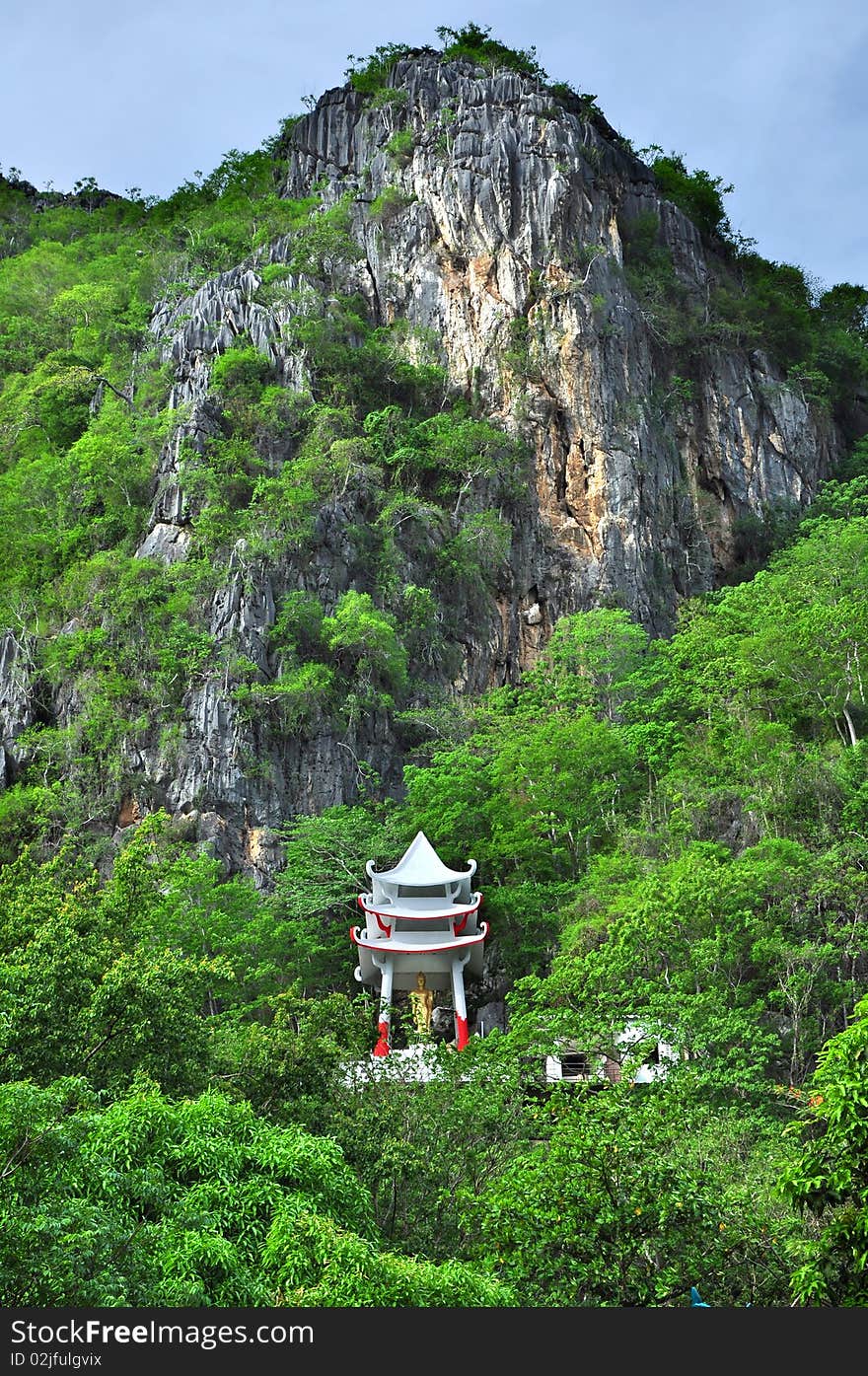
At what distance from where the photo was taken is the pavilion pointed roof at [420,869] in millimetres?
20859

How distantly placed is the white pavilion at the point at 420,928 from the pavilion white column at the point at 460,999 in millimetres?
17

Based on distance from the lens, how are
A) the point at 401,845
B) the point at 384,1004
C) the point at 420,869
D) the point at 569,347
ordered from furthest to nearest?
the point at 569,347
the point at 401,845
the point at 420,869
the point at 384,1004

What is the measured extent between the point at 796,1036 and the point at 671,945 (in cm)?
193

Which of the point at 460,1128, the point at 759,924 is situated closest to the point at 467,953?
the point at 759,924

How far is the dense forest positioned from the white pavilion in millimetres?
713

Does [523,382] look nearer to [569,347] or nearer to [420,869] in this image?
[569,347]

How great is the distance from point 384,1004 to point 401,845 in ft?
11.8

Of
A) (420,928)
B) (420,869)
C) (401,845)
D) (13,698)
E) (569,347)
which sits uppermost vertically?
(569,347)

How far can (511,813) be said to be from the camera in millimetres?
21953

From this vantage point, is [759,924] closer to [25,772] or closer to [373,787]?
[373,787]

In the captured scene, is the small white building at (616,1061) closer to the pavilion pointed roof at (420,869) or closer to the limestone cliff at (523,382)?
the pavilion pointed roof at (420,869)

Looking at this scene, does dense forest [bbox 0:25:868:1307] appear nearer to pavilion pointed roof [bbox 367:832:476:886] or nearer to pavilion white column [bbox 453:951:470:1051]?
pavilion pointed roof [bbox 367:832:476:886]

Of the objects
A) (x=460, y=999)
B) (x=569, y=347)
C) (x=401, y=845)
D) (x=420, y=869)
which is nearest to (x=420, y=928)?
(x=420, y=869)

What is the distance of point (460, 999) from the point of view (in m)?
20.5
